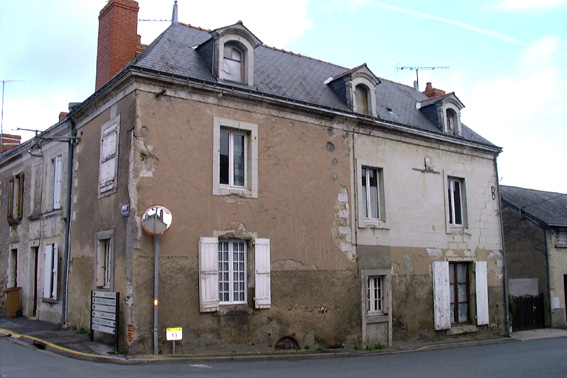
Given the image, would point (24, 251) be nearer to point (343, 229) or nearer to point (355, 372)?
point (343, 229)

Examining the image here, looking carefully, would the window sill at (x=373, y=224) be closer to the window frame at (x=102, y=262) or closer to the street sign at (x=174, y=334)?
the street sign at (x=174, y=334)

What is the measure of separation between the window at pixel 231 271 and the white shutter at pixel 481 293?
765 centimetres

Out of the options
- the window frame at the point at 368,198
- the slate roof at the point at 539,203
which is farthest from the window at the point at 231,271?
the slate roof at the point at 539,203

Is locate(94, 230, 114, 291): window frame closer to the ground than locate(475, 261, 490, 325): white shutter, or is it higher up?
higher up

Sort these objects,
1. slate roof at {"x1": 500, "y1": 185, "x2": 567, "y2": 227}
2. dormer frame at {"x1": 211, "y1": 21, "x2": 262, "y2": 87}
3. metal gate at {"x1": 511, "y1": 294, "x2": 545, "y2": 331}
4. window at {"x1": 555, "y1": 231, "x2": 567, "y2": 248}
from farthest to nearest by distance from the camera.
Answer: slate roof at {"x1": 500, "y1": 185, "x2": 567, "y2": 227} < window at {"x1": 555, "y1": 231, "x2": 567, "y2": 248} < metal gate at {"x1": 511, "y1": 294, "x2": 545, "y2": 331} < dormer frame at {"x1": 211, "y1": 21, "x2": 262, "y2": 87}

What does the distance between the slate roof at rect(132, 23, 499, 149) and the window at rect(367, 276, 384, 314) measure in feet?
14.5

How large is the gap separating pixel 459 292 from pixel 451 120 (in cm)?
545

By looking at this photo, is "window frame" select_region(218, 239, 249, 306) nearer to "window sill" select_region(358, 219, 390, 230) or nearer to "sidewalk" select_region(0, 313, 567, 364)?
"sidewalk" select_region(0, 313, 567, 364)

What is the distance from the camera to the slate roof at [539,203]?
812 inches

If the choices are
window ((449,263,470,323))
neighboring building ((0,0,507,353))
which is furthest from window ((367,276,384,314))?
window ((449,263,470,323))

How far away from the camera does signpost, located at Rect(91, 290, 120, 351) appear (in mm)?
10586

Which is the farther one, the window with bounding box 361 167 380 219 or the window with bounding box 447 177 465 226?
the window with bounding box 447 177 465 226

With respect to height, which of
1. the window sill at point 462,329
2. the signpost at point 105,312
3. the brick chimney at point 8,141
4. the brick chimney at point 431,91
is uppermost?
the brick chimney at point 431,91

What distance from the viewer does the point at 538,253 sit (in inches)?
802
